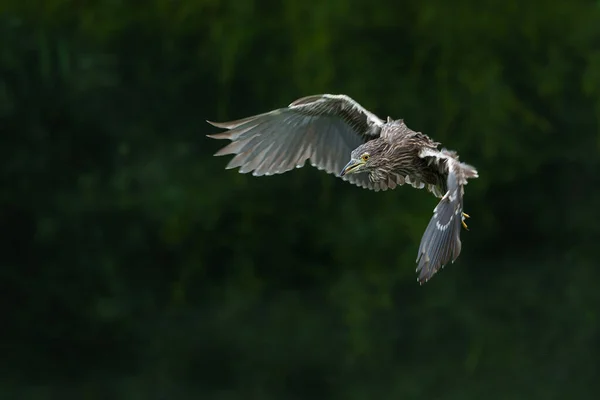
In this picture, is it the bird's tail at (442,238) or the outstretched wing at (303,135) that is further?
the outstretched wing at (303,135)

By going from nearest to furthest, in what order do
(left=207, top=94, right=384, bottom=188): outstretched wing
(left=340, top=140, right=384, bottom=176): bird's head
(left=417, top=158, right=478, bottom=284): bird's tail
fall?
(left=417, top=158, right=478, bottom=284): bird's tail < (left=340, top=140, right=384, bottom=176): bird's head < (left=207, top=94, right=384, bottom=188): outstretched wing

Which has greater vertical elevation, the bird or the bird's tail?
the bird

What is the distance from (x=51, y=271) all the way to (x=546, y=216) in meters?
3.53

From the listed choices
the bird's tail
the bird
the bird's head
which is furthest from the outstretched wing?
the bird's tail

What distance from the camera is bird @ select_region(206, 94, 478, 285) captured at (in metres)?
4.25

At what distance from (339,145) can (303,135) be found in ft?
0.58

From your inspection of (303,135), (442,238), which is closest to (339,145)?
(303,135)

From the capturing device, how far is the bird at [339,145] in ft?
13.9

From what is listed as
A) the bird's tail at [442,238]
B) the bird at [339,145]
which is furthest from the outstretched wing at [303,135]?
the bird's tail at [442,238]

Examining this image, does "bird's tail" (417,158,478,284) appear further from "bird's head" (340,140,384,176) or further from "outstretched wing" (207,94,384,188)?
"outstretched wing" (207,94,384,188)

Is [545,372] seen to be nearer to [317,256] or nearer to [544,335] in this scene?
[544,335]

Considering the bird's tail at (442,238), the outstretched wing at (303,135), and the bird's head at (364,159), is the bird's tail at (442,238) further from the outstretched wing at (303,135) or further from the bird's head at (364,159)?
the outstretched wing at (303,135)

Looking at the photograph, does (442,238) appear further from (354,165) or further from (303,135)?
(303,135)

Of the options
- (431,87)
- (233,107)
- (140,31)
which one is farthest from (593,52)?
Answer: (140,31)
